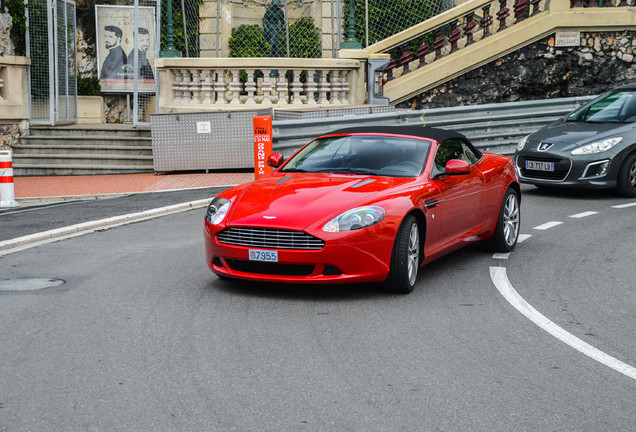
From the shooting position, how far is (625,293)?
7.78 meters

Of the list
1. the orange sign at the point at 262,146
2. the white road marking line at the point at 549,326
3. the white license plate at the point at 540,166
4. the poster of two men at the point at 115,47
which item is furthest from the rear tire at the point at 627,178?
the poster of two men at the point at 115,47

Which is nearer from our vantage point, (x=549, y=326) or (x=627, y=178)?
(x=549, y=326)

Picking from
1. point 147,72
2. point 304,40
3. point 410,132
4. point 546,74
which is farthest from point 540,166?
point 147,72

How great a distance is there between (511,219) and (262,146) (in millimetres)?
6226

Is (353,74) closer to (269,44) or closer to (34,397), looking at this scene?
(269,44)

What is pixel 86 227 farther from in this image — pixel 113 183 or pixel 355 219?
pixel 113 183

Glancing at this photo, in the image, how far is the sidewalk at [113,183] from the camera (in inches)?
615

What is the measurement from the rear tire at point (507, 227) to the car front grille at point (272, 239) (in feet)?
9.93

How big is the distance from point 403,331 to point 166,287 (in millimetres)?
2451

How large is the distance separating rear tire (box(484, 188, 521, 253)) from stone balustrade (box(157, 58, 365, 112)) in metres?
10.2

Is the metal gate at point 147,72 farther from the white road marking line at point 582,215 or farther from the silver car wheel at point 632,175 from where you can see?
the white road marking line at point 582,215

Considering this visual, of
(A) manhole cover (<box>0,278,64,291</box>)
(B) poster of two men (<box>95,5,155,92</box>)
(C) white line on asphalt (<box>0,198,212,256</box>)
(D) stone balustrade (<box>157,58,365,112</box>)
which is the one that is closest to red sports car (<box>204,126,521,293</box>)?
(A) manhole cover (<box>0,278,64,291</box>)

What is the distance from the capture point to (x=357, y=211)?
290 inches

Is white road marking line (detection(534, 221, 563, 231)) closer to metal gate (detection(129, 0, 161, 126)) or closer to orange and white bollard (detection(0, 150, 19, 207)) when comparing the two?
orange and white bollard (detection(0, 150, 19, 207))
